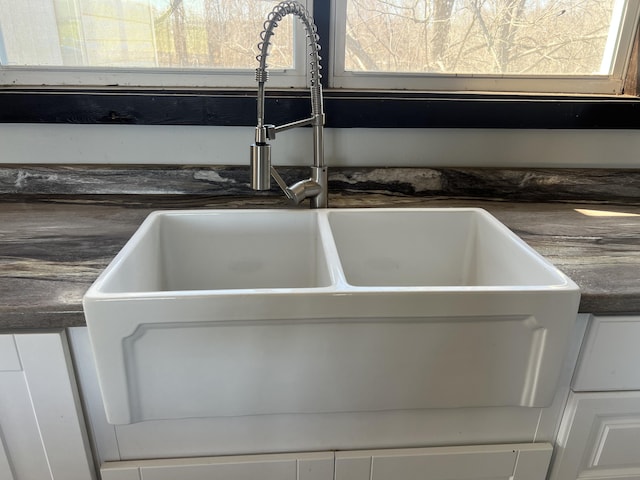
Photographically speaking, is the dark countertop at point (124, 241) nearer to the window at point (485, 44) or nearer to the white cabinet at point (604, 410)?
the white cabinet at point (604, 410)

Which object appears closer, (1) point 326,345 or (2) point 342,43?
(1) point 326,345

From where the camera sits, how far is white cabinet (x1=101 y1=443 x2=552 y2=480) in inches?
31.9

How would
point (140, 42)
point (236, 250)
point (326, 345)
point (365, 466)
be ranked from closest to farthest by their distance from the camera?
point (326, 345) < point (365, 466) < point (236, 250) < point (140, 42)

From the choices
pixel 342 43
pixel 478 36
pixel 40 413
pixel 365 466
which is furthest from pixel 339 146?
pixel 40 413

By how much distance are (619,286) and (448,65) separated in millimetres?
762

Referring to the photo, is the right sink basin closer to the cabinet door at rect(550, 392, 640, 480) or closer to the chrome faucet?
the chrome faucet

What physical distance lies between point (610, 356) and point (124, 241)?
3.05ft

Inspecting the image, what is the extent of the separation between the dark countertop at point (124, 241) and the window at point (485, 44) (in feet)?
1.11

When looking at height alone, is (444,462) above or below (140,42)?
below

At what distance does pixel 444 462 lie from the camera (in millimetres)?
849

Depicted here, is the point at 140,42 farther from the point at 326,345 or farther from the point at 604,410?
the point at 604,410

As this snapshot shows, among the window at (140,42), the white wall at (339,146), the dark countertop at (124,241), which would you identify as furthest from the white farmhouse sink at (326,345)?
the window at (140,42)

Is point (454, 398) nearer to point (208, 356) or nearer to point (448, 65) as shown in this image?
point (208, 356)

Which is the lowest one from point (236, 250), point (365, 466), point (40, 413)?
point (365, 466)
